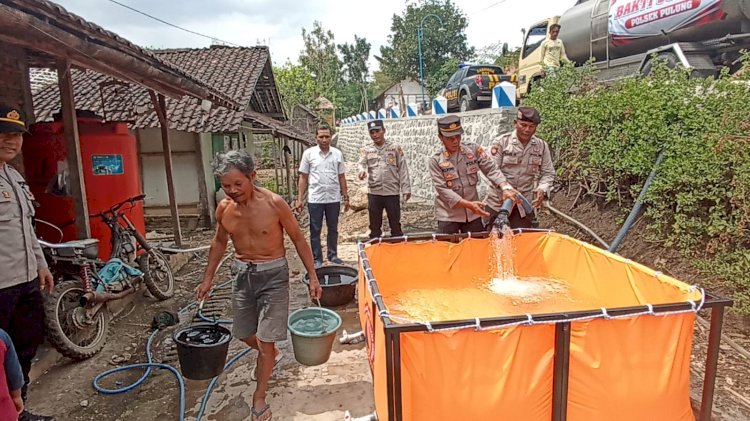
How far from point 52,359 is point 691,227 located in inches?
205

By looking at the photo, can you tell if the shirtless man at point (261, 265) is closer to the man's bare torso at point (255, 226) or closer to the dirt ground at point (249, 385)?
the man's bare torso at point (255, 226)

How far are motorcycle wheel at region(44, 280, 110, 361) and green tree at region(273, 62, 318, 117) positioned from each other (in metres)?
24.3

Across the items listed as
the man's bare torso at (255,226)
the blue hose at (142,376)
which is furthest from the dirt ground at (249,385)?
the man's bare torso at (255,226)

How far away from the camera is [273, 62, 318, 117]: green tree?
90.1ft

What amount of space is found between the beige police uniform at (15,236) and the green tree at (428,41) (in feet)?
108

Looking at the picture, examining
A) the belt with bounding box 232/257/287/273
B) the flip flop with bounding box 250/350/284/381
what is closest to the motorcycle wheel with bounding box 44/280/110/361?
the flip flop with bounding box 250/350/284/381

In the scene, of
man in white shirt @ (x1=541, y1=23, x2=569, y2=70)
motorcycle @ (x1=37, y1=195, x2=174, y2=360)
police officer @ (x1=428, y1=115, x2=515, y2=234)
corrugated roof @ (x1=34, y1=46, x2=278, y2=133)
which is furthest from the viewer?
corrugated roof @ (x1=34, y1=46, x2=278, y2=133)

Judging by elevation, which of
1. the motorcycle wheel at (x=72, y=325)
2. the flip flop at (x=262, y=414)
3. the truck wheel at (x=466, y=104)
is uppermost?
the truck wheel at (x=466, y=104)

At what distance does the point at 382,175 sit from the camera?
5.18 meters

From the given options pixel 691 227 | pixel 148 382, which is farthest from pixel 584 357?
pixel 148 382

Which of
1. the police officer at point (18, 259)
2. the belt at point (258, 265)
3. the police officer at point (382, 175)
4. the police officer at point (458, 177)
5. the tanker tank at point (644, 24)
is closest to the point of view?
the police officer at point (18, 259)

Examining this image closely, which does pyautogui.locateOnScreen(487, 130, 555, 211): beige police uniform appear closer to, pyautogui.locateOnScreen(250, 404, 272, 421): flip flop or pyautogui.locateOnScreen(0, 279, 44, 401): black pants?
pyautogui.locateOnScreen(250, 404, 272, 421): flip flop

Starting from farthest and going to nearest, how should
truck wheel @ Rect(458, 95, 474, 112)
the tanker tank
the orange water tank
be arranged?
truck wheel @ Rect(458, 95, 474, 112) < the tanker tank < the orange water tank

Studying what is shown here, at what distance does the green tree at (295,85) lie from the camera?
27.5 meters
